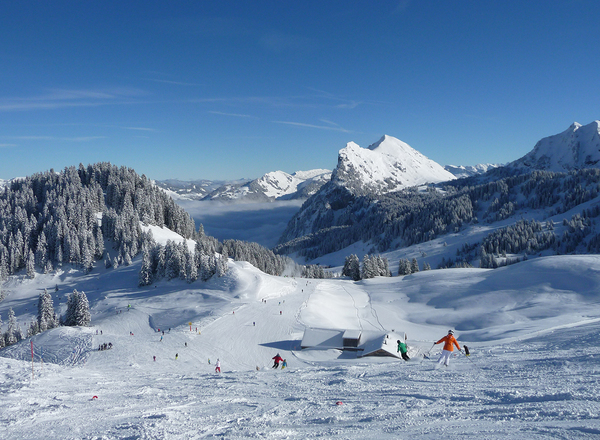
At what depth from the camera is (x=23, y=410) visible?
14.6 meters

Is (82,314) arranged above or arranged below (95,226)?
below

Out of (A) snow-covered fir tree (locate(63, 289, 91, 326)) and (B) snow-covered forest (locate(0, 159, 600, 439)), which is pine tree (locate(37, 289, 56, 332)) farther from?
(A) snow-covered fir tree (locate(63, 289, 91, 326))

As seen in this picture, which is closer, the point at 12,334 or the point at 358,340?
the point at 358,340

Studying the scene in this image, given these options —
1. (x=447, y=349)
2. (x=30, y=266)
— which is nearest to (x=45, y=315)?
(x=30, y=266)

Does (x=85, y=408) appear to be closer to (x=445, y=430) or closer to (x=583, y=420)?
(x=445, y=430)

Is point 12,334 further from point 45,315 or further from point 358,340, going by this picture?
point 358,340

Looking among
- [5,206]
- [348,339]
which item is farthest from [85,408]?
[5,206]

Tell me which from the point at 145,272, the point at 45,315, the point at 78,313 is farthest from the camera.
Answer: the point at 145,272

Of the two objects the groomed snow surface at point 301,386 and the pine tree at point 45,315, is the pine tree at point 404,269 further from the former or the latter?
the pine tree at point 45,315

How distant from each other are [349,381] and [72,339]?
4743cm

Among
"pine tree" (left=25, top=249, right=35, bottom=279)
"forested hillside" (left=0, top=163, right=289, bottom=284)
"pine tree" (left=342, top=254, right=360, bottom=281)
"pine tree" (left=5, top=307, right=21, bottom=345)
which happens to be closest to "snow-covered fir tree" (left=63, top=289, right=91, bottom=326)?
"pine tree" (left=5, top=307, right=21, bottom=345)

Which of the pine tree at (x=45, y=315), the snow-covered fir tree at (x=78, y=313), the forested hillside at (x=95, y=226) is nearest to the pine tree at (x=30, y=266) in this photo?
the forested hillside at (x=95, y=226)

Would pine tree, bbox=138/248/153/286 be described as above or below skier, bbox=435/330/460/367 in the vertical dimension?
above

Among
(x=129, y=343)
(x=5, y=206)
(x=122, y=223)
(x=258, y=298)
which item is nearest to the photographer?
(x=129, y=343)
